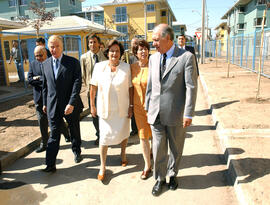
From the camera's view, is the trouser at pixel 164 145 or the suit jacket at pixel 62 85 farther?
the suit jacket at pixel 62 85

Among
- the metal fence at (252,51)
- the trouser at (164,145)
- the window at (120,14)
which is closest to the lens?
the trouser at (164,145)

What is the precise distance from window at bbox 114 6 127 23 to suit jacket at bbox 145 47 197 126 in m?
42.0

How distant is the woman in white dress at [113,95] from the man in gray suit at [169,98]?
16.6 inches

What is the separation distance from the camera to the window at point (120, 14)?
42.9 m

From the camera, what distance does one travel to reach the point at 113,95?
349 cm

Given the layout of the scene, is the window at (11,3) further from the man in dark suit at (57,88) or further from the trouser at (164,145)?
the trouser at (164,145)

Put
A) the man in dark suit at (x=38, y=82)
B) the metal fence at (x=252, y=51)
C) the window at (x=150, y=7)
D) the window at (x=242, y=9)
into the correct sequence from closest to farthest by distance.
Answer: the man in dark suit at (x=38, y=82) < the metal fence at (x=252, y=51) < the window at (x=242, y=9) < the window at (x=150, y=7)

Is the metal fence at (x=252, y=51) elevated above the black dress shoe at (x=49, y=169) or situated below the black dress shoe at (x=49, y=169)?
above

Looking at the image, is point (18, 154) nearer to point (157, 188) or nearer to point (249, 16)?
point (157, 188)

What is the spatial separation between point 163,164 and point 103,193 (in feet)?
2.83

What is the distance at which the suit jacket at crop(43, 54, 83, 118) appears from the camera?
148 inches

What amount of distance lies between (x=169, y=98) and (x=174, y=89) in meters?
0.12

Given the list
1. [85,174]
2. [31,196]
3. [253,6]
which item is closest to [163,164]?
[85,174]

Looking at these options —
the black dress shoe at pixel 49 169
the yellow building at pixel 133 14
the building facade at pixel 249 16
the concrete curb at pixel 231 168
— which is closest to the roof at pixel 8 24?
the black dress shoe at pixel 49 169
